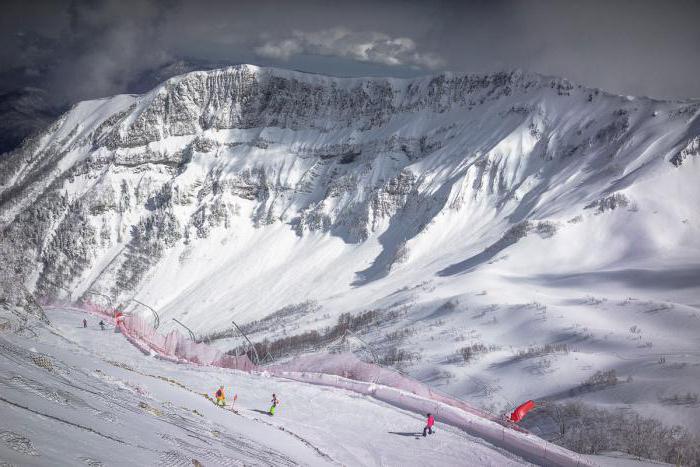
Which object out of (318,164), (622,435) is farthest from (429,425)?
(318,164)

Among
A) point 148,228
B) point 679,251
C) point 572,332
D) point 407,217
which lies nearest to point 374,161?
point 407,217

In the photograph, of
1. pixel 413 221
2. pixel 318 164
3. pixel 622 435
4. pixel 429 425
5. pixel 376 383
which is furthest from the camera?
pixel 318 164

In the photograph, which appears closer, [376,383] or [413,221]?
[376,383]

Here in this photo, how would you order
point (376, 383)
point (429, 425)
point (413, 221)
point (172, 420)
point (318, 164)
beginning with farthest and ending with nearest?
point (318, 164), point (413, 221), point (376, 383), point (429, 425), point (172, 420)

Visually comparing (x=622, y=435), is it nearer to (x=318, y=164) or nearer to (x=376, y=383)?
(x=376, y=383)

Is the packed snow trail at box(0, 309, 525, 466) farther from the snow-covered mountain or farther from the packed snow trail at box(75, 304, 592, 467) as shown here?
the snow-covered mountain

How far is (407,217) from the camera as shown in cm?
12788

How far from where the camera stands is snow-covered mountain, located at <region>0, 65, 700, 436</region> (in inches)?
1666

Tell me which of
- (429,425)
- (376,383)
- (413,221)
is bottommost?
(429,425)

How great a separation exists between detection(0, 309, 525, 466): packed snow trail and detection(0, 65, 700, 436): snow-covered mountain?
1165 cm

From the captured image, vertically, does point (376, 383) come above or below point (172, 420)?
above

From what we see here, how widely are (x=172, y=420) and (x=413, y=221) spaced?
116275 mm

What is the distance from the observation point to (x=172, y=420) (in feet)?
35.5

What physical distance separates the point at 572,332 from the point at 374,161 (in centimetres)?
10836
